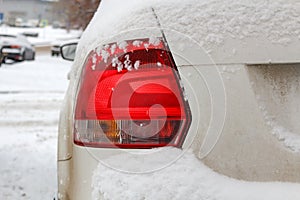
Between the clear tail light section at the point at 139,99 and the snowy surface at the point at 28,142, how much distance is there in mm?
2440

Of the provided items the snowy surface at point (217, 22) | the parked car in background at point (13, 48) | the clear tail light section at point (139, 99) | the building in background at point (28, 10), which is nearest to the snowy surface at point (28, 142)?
the clear tail light section at point (139, 99)

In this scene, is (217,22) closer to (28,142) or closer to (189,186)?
(189,186)

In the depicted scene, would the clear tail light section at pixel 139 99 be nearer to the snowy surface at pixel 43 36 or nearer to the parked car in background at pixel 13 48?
the parked car in background at pixel 13 48

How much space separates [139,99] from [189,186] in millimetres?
370

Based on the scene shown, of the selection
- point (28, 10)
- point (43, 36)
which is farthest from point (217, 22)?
point (28, 10)

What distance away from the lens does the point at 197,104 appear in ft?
5.67

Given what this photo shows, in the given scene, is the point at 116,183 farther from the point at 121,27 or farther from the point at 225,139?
the point at 121,27

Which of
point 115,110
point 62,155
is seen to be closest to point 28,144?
point 62,155

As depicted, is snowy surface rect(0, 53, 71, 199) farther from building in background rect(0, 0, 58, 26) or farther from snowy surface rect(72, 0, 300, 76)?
building in background rect(0, 0, 58, 26)

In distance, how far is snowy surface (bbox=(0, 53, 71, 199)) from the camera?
14.0 ft

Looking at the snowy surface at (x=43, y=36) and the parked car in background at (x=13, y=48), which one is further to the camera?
the snowy surface at (x=43, y=36)

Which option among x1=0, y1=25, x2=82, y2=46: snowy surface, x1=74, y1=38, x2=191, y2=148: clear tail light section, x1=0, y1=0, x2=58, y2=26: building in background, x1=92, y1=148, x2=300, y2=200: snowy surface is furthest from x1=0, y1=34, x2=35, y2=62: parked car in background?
x1=0, y1=0, x2=58, y2=26: building in background

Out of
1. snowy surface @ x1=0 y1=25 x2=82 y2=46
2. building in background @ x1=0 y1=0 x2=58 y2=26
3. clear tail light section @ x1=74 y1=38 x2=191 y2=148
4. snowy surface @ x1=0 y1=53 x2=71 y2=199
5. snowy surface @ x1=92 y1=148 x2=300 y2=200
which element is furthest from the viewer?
building in background @ x1=0 y1=0 x2=58 y2=26

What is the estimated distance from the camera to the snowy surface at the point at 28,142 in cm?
426
